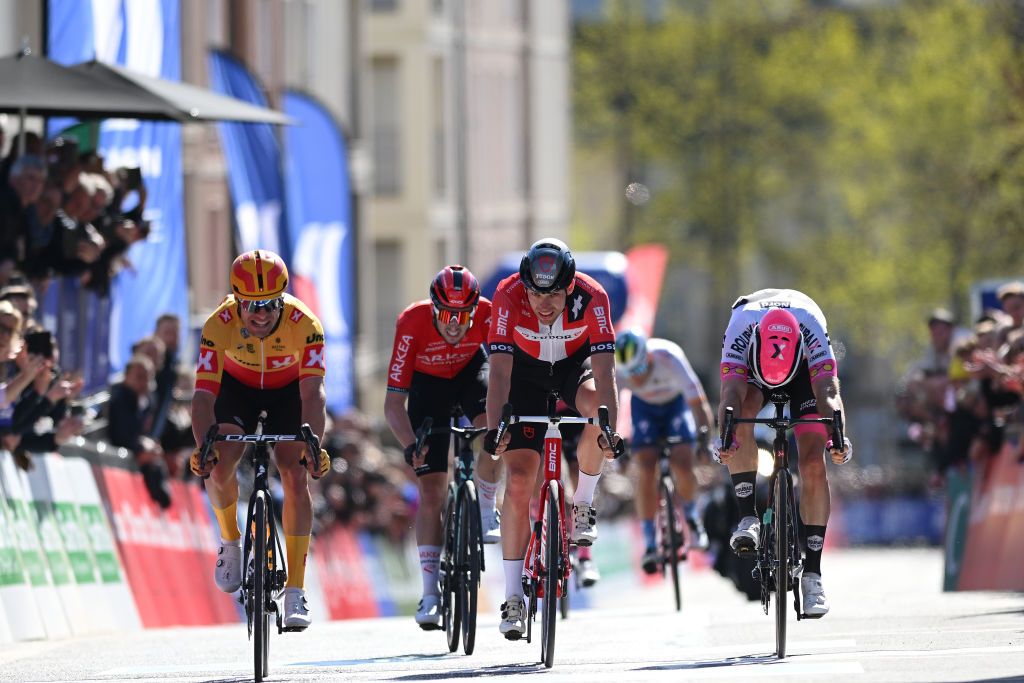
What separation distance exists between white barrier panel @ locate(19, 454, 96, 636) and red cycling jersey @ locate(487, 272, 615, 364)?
445 cm

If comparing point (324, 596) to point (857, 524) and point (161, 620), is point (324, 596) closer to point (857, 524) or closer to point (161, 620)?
point (161, 620)

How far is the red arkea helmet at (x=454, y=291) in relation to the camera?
534 inches

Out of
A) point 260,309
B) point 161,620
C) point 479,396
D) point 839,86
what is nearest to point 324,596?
point 161,620

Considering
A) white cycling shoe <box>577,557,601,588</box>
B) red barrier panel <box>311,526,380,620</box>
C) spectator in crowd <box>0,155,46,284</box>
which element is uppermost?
spectator in crowd <box>0,155,46,284</box>

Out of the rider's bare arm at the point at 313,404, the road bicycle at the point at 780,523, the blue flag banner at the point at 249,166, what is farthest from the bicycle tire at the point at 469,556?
the blue flag banner at the point at 249,166

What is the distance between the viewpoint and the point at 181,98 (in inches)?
744

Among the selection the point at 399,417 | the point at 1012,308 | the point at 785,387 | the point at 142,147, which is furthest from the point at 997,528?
the point at 399,417

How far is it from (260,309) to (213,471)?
2.87 ft

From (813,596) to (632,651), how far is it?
3.82 feet

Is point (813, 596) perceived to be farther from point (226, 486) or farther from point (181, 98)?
point (181, 98)

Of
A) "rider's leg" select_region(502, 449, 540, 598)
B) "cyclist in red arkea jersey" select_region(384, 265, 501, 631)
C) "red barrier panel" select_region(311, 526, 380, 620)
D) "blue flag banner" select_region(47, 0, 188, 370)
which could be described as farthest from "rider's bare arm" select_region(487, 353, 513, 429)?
"red barrier panel" select_region(311, 526, 380, 620)

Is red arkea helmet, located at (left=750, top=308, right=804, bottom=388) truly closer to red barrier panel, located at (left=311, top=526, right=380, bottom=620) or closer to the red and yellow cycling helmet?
the red and yellow cycling helmet

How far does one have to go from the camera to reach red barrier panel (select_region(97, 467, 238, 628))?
1841cm

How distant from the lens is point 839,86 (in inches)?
2435
